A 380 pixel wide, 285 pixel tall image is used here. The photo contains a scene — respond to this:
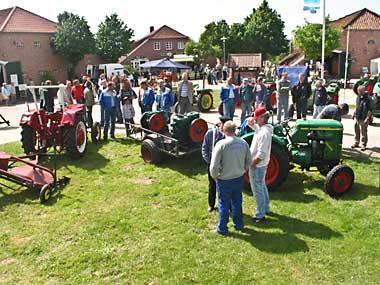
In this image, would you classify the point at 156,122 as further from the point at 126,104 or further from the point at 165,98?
the point at 126,104

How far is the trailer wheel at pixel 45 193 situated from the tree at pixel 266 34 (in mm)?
42327

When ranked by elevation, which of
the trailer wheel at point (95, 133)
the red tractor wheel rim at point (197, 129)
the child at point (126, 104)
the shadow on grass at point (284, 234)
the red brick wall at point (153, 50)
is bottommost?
the shadow on grass at point (284, 234)

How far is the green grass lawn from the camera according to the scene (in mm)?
4199

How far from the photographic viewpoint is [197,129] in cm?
767

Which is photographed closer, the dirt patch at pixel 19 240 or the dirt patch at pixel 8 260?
the dirt patch at pixel 8 260

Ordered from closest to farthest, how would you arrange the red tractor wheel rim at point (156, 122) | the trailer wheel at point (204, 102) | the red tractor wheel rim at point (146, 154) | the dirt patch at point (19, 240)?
the dirt patch at point (19, 240), the red tractor wheel rim at point (146, 154), the red tractor wheel rim at point (156, 122), the trailer wheel at point (204, 102)

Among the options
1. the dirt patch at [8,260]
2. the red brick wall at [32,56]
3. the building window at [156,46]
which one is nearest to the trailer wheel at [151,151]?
the dirt patch at [8,260]

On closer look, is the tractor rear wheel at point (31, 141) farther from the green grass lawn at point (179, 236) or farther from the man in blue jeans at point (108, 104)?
the man in blue jeans at point (108, 104)

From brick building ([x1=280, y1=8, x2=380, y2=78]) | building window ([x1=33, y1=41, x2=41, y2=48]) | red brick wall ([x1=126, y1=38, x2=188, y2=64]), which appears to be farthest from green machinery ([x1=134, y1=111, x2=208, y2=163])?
red brick wall ([x1=126, y1=38, x2=188, y2=64])

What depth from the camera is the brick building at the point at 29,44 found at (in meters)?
31.4

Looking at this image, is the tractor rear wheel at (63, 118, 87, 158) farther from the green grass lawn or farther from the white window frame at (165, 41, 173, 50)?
the white window frame at (165, 41, 173, 50)

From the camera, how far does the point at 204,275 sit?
13.6ft

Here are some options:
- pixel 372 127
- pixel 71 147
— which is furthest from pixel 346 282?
pixel 372 127

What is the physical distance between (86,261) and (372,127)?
29.8 ft
